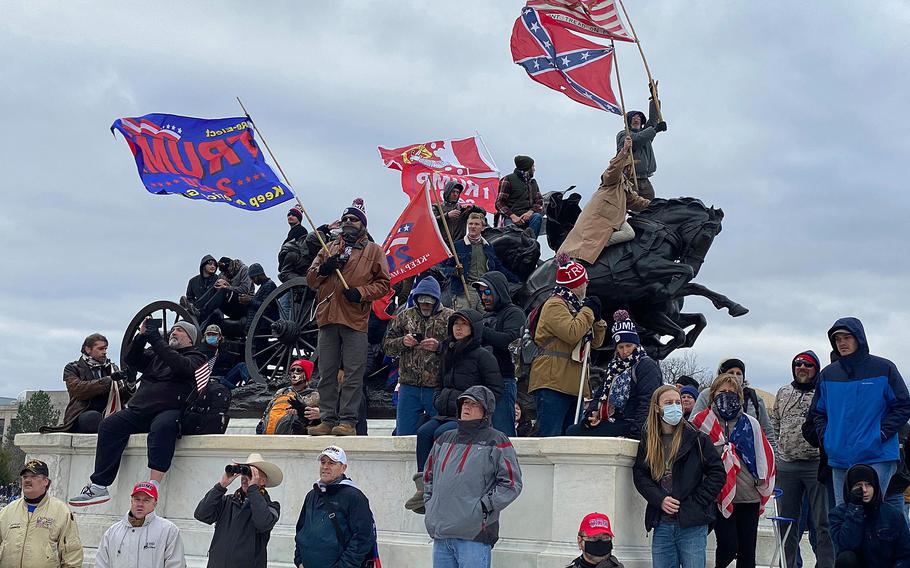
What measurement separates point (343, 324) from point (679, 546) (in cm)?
375

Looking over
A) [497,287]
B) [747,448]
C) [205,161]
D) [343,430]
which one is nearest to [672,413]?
[747,448]

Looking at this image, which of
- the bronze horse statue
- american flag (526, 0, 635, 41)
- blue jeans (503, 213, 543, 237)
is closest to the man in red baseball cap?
the bronze horse statue

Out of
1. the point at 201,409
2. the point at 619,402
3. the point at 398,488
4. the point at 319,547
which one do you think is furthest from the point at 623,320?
the point at 201,409

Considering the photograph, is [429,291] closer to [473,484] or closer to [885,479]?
[473,484]

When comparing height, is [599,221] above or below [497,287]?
above

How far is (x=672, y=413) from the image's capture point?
7922 mm

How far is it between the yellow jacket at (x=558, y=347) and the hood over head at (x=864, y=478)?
7.68 ft

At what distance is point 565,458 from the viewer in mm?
8680

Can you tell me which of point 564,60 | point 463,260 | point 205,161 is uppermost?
point 564,60

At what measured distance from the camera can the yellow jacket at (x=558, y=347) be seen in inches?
364

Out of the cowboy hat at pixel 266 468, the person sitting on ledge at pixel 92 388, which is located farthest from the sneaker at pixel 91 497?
the cowboy hat at pixel 266 468

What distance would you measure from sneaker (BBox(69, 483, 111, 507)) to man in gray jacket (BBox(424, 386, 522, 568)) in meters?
4.41

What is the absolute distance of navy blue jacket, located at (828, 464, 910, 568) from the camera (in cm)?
750

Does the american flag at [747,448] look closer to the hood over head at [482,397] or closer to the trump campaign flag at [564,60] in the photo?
the hood over head at [482,397]
